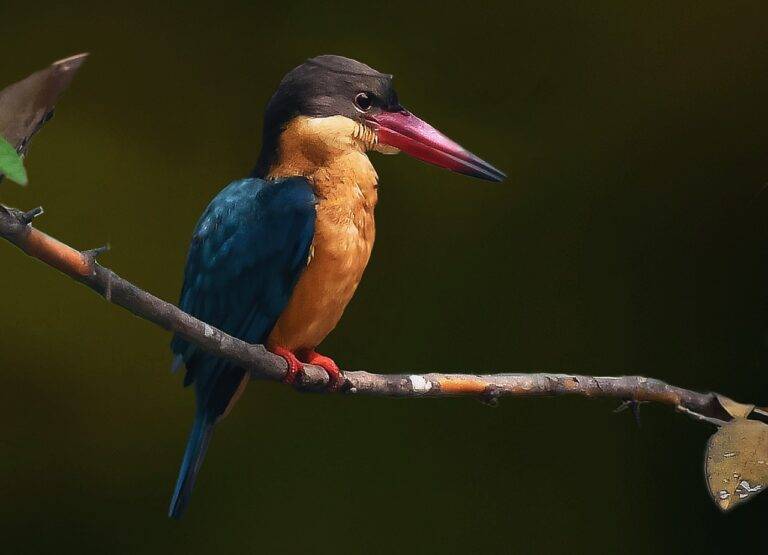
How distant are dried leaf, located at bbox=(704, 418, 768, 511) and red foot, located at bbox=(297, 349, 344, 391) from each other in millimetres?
453

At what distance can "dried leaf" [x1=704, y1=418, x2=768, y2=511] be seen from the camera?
3.86 ft

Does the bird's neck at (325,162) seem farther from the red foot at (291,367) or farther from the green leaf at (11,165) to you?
A: the green leaf at (11,165)

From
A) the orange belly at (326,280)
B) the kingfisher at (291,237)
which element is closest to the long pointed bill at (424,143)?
the kingfisher at (291,237)

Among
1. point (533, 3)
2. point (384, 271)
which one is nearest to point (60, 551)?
point (384, 271)

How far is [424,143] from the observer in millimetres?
1362

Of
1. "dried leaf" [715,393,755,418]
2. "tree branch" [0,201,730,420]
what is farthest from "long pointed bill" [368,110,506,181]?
"dried leaf" [715,393,755,418]

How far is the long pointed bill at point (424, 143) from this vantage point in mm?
1360

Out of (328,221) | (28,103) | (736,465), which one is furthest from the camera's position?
(328,221)

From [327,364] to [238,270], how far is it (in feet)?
0.54

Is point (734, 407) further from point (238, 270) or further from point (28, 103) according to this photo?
point (28, 103)

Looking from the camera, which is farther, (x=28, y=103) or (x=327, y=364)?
(x=327, y=364)

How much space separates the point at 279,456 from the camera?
1.35m

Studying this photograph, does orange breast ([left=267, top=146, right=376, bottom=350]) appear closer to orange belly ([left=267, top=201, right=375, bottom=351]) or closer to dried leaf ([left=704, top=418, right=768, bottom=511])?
orange belly ([left=267, top=201, right=375, bottom=351])

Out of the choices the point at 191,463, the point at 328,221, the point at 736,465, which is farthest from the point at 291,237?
the point at 736,465
